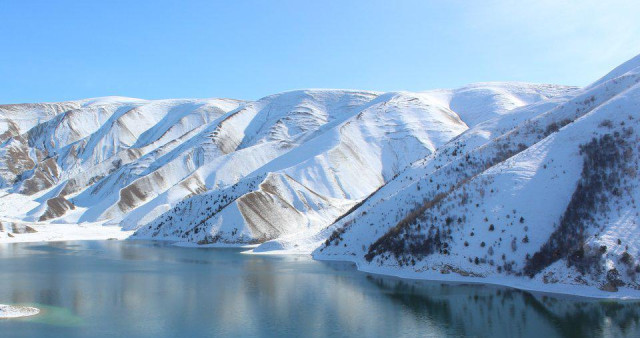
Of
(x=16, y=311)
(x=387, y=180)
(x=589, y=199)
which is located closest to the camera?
(x=16, y=311)

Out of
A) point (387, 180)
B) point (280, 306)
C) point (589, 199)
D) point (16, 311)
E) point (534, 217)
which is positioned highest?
point (387, 180)

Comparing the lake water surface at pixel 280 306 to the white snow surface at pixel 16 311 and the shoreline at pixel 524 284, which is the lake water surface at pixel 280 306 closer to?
the white snow surface at pixel 16 311

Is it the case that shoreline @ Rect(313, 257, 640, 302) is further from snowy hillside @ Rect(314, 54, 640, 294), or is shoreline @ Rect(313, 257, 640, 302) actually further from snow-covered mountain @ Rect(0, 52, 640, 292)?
snow-covered mountain @ Rect(0, 52, 640, 292)

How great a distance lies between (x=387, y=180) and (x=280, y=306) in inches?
3003

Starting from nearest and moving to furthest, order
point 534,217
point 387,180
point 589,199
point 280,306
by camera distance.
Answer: point 280,306
point 589,199
point 534,217
point 387,180

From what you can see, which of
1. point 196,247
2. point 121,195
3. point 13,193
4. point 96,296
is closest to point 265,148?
point 121,195

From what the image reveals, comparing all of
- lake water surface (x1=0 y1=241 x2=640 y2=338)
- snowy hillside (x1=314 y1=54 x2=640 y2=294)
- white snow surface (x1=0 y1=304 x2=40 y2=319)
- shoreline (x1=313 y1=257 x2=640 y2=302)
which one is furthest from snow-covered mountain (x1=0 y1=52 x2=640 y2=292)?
white snow surface (x1=0 y1=304 x2=40 y2=319)

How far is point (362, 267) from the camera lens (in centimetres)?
4169

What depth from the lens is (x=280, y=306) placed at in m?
26.8

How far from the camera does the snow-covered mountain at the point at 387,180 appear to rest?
1309 inches

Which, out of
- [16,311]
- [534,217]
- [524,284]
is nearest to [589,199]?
[534,217]

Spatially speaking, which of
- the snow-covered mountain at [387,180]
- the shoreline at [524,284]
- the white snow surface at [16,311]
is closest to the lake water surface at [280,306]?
the white snow surface at [16,311]

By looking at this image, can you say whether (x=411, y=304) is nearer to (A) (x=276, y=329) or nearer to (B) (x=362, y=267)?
(A) (x=276, y=329)

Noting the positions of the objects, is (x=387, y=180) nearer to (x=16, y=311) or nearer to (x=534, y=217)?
(x=534, y=217)
